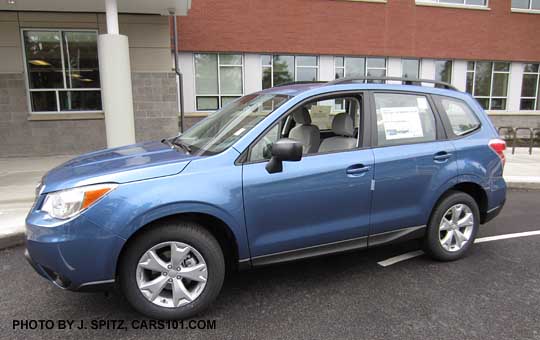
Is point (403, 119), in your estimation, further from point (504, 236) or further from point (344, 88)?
point (504, 236)

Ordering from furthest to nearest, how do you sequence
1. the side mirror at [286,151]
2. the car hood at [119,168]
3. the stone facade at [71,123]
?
the stone facade at [71,123] < the side mirror at [286,151] < the car hood at [119,168]

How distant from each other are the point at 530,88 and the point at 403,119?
685 inches

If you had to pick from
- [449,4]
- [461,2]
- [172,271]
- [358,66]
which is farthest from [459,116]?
[461,2]

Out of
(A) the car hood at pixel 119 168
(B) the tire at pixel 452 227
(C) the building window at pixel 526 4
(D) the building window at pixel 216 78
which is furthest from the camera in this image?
(C) the building window at pixel 526 4

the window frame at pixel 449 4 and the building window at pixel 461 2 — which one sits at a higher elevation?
the building window at pixel 461 2

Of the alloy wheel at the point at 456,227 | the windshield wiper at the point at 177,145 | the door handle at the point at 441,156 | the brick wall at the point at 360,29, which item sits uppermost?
the brick wall at the point at 360,29

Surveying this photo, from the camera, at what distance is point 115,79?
27.0 ft

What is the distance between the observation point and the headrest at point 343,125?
12.9ft

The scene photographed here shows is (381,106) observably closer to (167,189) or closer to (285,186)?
(285,186)

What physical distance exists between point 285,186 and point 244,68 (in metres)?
11.6

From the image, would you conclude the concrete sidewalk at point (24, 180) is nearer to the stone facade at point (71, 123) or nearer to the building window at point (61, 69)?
the stone facade at point (71, 123)

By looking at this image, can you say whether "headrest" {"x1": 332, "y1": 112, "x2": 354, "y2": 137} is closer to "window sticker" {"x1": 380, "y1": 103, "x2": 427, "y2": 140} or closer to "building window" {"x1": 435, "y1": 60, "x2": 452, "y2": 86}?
"window sticker" {"x1": 380, "y1": 103, "x2": 427, "y2": 140}

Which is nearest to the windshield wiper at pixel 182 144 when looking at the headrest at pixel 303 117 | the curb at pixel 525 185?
the headrest at pixel 303 117

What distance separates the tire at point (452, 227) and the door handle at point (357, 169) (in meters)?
1.01
